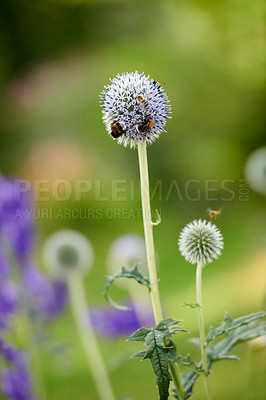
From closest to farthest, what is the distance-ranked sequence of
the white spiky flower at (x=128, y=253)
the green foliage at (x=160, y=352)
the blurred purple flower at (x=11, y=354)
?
the green foliage at (x=160, y=352), the blurred purple flower at (x=11, y=354), the white spiky flower at (x=128, y=253)

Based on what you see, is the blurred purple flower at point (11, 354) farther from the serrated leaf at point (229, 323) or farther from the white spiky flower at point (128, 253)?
the serrated leaf at point (229, 323)

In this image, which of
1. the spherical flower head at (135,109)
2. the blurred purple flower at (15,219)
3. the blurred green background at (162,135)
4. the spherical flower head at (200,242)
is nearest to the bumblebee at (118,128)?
the spherical flower head at (135,109)

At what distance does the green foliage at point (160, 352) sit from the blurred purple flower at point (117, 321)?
0.39 metres

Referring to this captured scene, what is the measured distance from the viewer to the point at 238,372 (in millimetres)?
935

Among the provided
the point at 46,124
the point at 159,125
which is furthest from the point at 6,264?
the point at 46,124

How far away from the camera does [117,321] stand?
0.76m

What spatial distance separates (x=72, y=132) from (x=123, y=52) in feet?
1.31

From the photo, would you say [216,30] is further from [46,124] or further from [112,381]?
[112,381]

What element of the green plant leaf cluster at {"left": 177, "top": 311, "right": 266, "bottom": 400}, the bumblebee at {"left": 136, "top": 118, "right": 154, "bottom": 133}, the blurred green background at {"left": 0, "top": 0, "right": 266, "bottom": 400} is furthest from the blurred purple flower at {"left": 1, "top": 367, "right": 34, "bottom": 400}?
the blurred green background at {"left": 0, "top": 0, "right": 266, "bottom": 400}

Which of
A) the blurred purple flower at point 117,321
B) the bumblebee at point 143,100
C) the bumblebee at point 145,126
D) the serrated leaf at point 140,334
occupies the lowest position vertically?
the serrated leaf at point 140,334

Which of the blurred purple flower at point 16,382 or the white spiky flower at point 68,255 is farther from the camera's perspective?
the white spiky flower at point 68,255

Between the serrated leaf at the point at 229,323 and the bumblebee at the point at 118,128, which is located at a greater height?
the bumblebee at the point at 118,128

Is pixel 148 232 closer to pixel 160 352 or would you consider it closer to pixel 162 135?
pixel 160 352

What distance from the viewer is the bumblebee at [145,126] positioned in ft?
1.21
